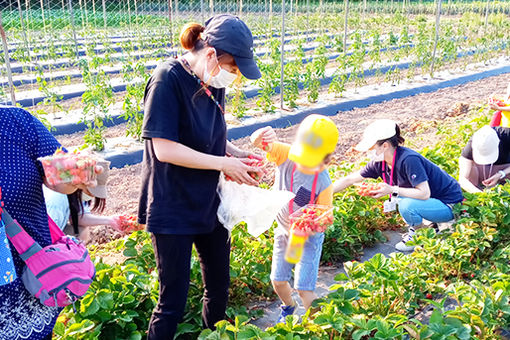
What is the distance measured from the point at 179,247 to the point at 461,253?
5.59ft

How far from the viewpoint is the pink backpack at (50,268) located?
4.89ft

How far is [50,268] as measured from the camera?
5.00ft

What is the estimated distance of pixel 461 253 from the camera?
2824 mm

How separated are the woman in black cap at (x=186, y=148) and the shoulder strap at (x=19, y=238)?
0.50m

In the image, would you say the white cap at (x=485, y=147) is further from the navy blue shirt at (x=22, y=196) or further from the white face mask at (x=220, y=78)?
the navy blue shirt at (x=22, y=196)

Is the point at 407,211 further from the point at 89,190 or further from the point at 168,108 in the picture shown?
the point at 89,190

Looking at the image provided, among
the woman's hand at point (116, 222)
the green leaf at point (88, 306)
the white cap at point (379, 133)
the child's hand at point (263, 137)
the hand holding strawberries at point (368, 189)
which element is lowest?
the green leaf at point (88, 306)

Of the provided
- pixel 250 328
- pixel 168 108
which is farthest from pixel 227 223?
pixel 168 108

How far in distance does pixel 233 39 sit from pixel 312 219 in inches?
32.3

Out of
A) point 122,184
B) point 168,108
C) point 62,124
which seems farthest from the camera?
point 62,124

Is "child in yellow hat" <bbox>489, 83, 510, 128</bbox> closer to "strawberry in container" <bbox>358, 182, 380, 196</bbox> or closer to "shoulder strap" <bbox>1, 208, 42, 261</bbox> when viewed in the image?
"strawberry in container" <bbox>358, 182, 380, 196</bbox>

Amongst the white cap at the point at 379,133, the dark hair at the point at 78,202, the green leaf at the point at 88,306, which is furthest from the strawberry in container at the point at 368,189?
the dark hair at the point at 78,202

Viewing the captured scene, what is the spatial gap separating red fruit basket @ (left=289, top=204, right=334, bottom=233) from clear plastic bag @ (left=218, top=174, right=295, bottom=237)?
0.31ft

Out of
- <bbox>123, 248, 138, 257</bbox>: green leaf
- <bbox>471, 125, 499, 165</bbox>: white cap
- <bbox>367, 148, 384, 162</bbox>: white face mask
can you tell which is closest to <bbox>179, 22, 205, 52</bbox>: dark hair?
<bbox>123, 248, 138, 257</bbox>: green leaf
